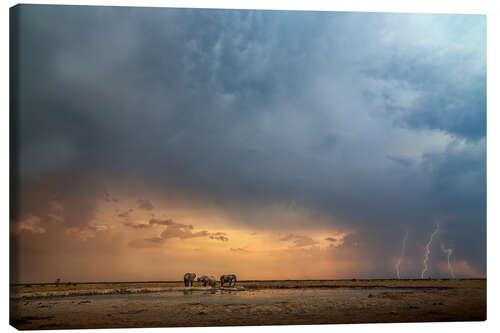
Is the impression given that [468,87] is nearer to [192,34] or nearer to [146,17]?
[192,34]

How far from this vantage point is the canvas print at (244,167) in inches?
405

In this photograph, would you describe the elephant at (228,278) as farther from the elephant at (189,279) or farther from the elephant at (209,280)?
the elephant at (189,279)

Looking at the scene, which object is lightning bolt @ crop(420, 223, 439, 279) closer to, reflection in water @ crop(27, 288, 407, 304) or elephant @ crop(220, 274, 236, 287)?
reflection in water @ crop(27, 288, 407, 304)

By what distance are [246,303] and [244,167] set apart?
2.21 m

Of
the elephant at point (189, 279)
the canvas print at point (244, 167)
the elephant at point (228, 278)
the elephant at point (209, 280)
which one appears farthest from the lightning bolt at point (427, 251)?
the elephant at point (189, 279)

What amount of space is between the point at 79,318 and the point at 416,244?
562 cm

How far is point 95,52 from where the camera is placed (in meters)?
10.4

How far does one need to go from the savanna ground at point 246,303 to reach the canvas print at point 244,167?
32 millimetres

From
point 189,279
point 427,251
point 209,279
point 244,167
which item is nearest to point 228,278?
point 209,279

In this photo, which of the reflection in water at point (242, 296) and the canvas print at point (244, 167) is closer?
the canvas print at point (244, 167)

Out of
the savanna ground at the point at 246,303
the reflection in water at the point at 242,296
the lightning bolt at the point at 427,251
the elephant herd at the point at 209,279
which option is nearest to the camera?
the savanna ground at the point at 246,303

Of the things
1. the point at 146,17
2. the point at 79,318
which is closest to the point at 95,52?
the point at 146,17

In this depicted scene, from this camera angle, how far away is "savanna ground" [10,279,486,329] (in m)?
10.1

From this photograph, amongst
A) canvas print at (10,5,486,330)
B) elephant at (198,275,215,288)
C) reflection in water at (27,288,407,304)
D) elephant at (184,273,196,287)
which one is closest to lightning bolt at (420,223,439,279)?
canvas print at (10,5,486,330)
